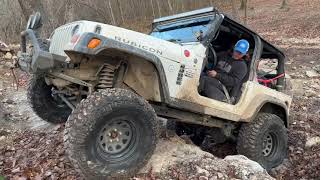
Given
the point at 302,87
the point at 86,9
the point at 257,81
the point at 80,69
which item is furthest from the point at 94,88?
the point at 86,9

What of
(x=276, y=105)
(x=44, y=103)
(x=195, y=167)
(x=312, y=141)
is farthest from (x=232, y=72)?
(x=44, y=103)

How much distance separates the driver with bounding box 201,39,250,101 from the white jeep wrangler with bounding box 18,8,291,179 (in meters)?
0.13

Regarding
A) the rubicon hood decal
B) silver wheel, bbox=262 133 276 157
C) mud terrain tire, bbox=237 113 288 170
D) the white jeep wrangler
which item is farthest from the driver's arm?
the rubicon hood decal

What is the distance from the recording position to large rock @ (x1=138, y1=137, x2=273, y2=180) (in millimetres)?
5113

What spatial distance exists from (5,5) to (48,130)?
2179 centimetres

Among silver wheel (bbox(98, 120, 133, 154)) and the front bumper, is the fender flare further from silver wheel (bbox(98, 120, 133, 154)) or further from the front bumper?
the front bumper

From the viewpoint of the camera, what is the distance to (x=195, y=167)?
17.3 ft

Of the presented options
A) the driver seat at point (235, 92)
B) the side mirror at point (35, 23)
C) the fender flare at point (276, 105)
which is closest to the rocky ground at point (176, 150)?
the fender flare at point (276, 105)

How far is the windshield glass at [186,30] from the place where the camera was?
6009 mm

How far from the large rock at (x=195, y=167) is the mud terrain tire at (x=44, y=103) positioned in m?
1.53

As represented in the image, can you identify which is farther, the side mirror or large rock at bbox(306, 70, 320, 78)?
large rock at bbox(306, 70, 320, 78)

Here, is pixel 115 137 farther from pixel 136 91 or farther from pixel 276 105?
pixel 276 105

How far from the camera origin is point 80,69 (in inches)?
200

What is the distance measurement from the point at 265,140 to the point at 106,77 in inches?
108
